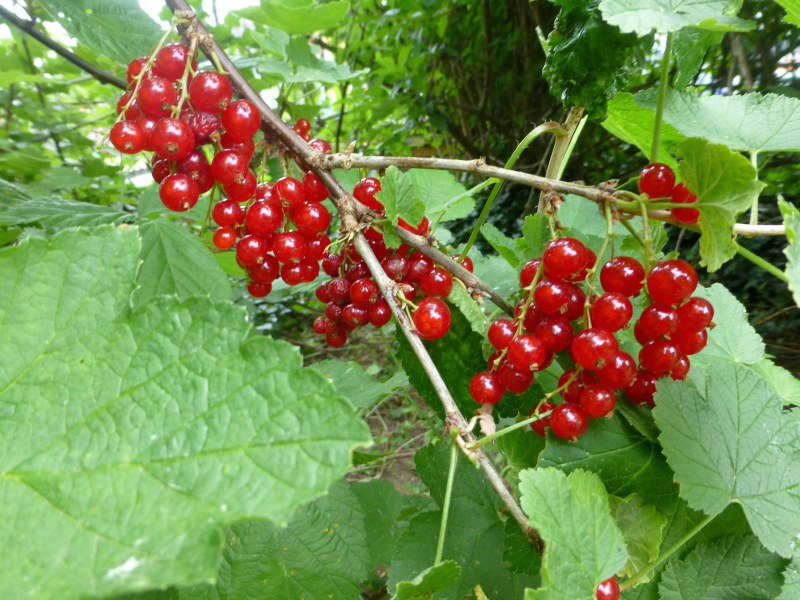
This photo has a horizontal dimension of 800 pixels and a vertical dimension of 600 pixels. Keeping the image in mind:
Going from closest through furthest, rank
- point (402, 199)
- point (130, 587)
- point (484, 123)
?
point (130, 587), point (402, 199), point (484, 123)

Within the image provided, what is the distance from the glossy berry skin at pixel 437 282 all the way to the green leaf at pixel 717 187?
290 mm

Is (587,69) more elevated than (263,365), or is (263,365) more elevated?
(587,69)

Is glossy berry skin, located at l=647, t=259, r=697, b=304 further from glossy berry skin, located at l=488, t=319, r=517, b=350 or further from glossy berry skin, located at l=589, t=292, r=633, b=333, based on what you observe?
glossy berry skin, located at l=488, t=319, r=517, b=350

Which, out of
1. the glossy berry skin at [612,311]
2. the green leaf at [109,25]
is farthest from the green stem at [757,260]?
the green leaf at [109,25]

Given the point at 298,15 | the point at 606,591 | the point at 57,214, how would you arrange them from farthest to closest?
the point at 298,15 → the point at 57,214 → the point at 606,591

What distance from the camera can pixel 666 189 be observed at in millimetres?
514

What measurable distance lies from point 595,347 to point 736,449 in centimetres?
31

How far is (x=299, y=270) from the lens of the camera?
0.72m

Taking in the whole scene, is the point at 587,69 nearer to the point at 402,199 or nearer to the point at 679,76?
the point at 679,76

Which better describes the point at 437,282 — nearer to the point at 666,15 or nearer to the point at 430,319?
the point at 430,319

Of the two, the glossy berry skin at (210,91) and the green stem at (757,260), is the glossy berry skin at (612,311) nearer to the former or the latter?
the green stem at (757,260)

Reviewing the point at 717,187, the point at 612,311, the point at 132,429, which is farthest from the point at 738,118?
the point at 132,429

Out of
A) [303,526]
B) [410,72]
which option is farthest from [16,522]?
[410,72]

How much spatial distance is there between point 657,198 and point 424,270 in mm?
298
